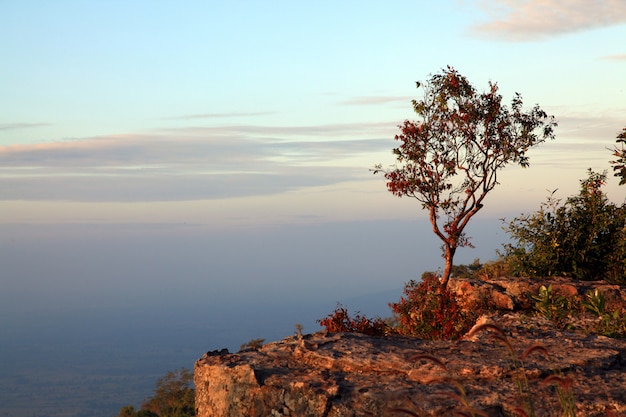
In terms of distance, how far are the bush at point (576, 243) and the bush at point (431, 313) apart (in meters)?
3.25

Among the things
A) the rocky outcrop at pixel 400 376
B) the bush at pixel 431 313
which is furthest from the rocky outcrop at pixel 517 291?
the rocky outcrop at pixel 400 376

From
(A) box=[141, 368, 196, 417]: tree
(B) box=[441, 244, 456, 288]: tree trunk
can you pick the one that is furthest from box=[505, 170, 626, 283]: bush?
(A) box=[141, 368, 196, 417]: tree

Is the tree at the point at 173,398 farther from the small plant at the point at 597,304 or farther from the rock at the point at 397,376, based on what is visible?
the rock at the point at 397,376

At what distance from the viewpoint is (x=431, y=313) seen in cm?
2119

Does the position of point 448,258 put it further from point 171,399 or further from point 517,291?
point 171,399

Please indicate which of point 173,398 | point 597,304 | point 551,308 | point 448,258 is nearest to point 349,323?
point 551,308

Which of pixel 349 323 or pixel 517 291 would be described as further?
pixel 517 291

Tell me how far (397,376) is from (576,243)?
15.0 metres

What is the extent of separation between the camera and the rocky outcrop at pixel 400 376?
939 cm

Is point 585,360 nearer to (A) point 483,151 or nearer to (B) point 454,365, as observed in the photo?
(B) point 454,365

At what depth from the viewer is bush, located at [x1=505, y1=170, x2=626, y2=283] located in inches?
915

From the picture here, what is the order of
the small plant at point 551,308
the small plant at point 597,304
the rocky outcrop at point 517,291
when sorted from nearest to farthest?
the small plant at point 597,304, the small plant at point 551,308, the rocky outcrop at point 517,291

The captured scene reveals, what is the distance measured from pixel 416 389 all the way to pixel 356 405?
84 cm

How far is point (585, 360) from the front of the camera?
1073 cm
